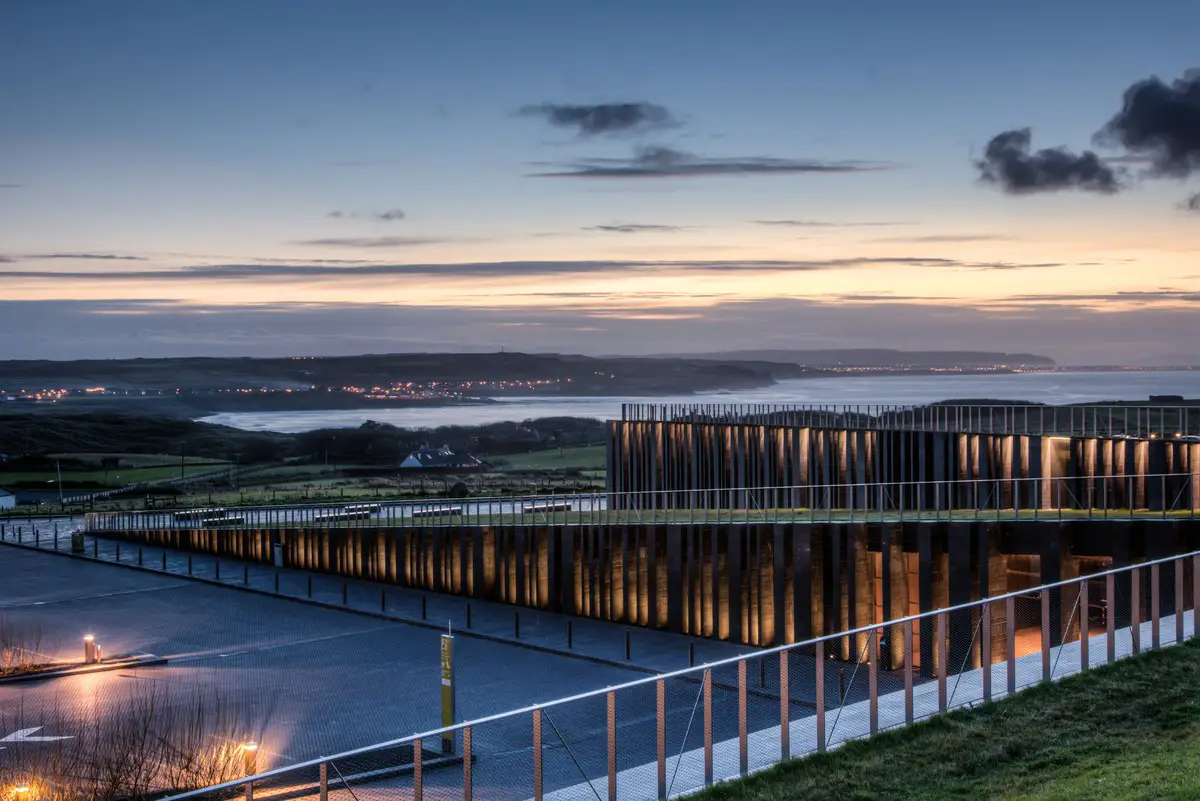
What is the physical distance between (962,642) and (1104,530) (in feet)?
47.6

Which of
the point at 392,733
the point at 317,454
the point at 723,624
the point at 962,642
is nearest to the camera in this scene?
Answer: the point at 962,642

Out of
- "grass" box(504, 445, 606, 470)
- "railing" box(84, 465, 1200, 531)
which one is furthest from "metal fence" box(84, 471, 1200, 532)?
"grass" box(504, 445, 606, 470)

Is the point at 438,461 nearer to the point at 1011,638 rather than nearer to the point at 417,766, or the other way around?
the point at 1011,638

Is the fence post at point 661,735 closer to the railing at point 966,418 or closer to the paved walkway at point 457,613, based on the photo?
the paved walkway at point 457,613

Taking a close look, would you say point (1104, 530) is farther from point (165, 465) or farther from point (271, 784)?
point (165, 465)

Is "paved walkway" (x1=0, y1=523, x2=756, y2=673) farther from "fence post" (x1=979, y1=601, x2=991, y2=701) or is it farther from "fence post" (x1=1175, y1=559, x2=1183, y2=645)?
"fence post" (x1=979, y1=601, x2=991, y2=701)

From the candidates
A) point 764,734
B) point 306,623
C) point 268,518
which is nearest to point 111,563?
point 268,518

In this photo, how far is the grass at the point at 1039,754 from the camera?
1043 cm

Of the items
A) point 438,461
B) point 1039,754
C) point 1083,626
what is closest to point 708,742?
point 1039,754

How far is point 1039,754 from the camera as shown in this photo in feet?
37.7

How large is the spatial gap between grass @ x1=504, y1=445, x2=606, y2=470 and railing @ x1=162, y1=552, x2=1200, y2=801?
114 meters

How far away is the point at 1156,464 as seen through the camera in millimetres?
34812

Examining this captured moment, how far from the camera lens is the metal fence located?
28.5m

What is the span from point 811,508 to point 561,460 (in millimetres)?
115905
